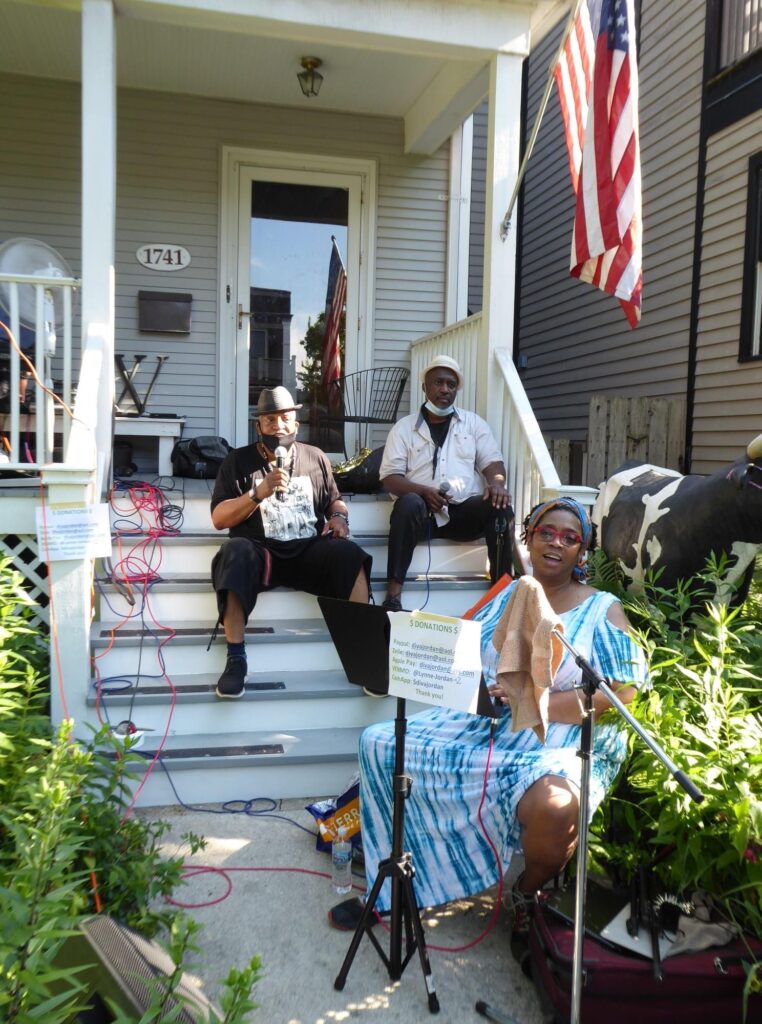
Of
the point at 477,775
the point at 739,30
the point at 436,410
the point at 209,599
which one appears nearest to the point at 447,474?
the point at 436,410

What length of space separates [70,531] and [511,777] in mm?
1949

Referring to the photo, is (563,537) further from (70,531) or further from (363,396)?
(363,396)

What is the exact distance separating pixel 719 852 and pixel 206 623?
2.48 metres

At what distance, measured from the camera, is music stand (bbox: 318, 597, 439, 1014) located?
2.11 m

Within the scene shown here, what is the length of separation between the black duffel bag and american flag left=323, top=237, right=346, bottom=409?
1217 mm


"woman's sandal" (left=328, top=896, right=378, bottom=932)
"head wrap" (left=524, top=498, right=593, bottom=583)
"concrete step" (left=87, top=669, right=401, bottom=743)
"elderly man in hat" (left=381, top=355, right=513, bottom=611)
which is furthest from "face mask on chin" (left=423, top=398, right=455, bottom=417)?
"woman's sandal" (left=328, top=896, right=378, bottom=932)

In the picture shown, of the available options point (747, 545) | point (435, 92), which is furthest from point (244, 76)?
point (747, 545)

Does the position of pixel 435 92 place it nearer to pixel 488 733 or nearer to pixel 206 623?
pixel 206 623

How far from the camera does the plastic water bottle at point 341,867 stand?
2.62m

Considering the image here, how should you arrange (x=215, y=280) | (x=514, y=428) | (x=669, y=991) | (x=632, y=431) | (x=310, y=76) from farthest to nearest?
(x=632, y=431) < (x=215, y=280) < (x=310, y=76) < (x=514, y=428) < (x=669, y=991)

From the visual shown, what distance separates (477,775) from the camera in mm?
2354

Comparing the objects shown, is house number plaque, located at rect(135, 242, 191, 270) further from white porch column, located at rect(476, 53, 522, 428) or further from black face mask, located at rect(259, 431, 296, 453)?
black face mask, located at rect(259, 431, 296, 453)

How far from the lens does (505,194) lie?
4.75 meters

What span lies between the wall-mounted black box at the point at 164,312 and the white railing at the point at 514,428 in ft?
6.37
